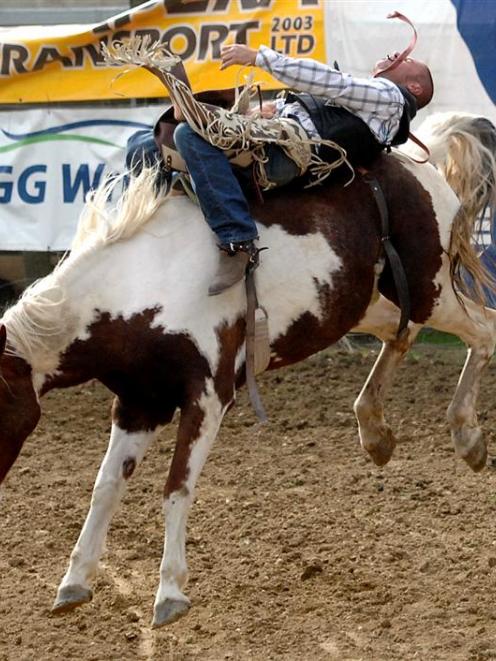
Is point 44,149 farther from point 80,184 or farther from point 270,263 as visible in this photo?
point 270,263

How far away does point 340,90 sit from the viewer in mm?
4270

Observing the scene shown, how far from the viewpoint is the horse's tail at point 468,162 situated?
195 inches

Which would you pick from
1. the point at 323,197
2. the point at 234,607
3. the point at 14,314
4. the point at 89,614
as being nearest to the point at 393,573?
the point at 234,607

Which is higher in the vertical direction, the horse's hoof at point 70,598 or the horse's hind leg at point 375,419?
Result: the horse's hoof at point 70,598

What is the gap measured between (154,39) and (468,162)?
11.4ft

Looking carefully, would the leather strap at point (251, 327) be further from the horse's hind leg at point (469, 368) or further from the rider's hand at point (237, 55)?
the horse's hind leg at point (469, 368)

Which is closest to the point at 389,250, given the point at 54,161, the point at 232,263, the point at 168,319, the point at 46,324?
the point at 232,263

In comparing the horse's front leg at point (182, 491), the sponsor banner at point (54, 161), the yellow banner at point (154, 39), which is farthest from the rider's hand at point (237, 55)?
the sponsor banner at point (54, 161)

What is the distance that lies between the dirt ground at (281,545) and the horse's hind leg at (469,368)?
1.13 feet

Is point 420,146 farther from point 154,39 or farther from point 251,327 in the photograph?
point 154,39

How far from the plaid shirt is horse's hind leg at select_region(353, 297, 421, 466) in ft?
2.86

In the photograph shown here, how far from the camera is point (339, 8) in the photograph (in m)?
7.68

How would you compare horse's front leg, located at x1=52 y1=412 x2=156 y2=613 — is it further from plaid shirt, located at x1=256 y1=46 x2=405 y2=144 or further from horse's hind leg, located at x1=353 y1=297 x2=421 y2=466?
plaid shirt, located at x1=256 y1=46 x2=405 y2=144

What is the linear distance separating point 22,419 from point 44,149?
181 inches
